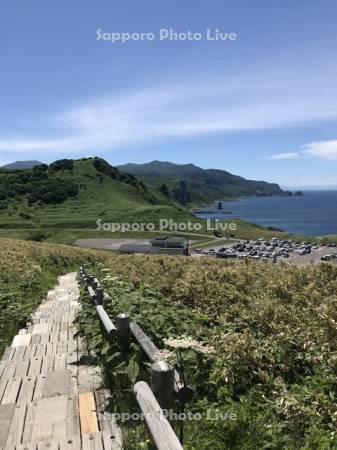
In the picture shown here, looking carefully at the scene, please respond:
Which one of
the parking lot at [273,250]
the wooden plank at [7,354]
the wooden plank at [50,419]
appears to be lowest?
the parking lot at [273,250]

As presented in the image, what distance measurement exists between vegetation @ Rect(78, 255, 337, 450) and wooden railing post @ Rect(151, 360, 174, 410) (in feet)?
2.45

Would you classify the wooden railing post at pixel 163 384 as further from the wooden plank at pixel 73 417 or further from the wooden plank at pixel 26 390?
the wooden plank at pixel 26 390

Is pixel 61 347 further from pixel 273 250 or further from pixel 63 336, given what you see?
pixel 273 250

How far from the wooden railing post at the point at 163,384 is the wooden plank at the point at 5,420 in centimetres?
230

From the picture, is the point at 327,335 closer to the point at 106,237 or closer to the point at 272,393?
the point at 272,393

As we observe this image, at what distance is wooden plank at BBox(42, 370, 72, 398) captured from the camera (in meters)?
6.70

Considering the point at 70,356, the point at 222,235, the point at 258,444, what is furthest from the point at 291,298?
the point at 222,235

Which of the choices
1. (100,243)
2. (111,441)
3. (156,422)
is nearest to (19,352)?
(111,441)

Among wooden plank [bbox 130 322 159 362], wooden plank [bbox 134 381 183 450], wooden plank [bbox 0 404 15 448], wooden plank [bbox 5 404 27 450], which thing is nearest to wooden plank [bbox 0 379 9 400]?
wooden plank [bbox 0 404 15 448]

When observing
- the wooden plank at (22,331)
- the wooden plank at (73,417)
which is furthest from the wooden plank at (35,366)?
the wooden plank at (22,331)

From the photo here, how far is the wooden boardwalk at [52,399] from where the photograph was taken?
5.29 metres

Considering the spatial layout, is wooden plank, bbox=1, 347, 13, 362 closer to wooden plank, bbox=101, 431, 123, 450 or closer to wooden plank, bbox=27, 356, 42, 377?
wooden plank, bbox=27, 356, 42, 377

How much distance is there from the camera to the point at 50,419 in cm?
581

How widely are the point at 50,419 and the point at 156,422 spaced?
2.56m
